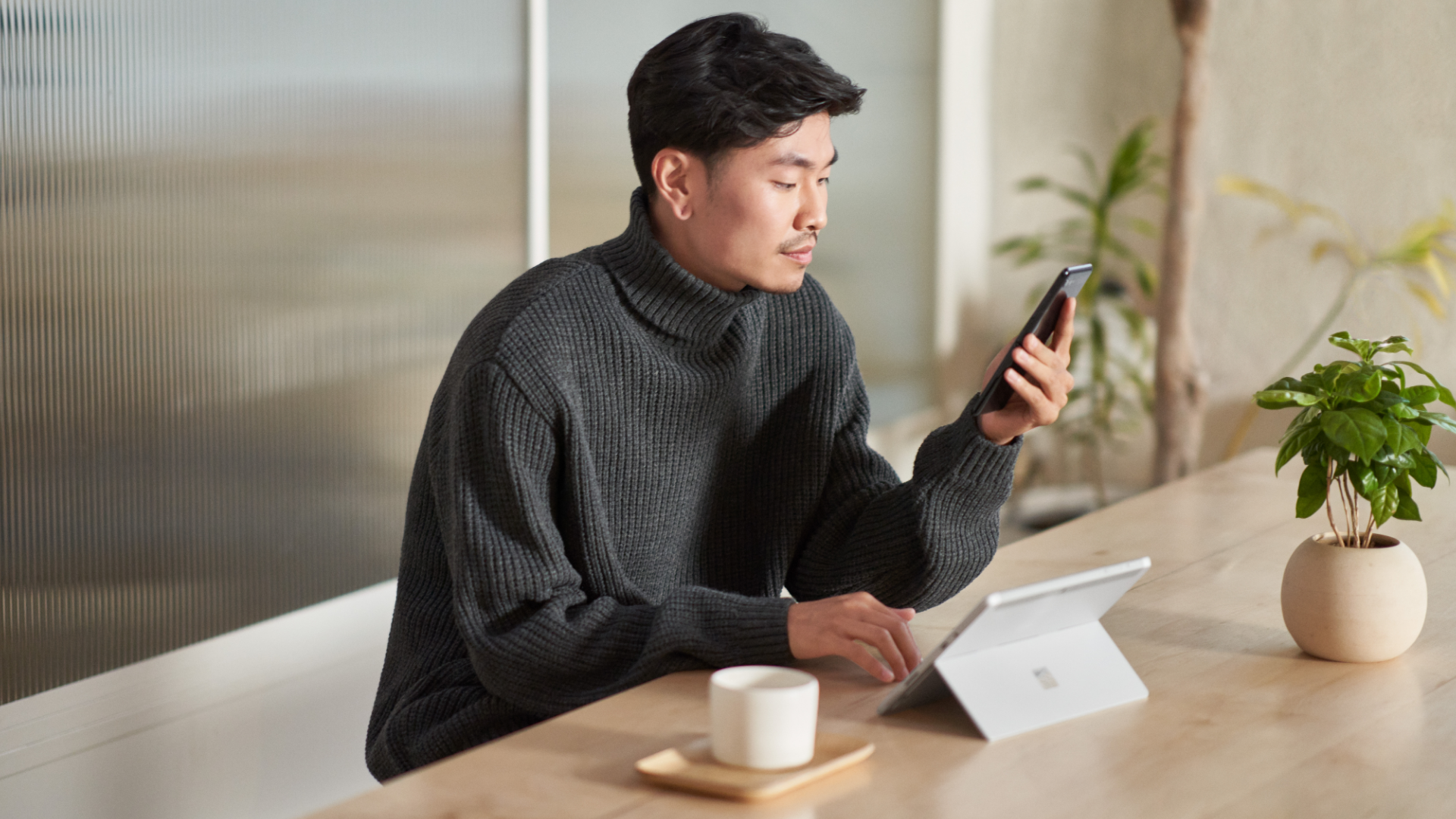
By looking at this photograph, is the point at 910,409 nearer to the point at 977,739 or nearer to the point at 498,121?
the point at 498,121

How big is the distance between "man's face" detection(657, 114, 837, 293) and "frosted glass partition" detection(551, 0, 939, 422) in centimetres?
126

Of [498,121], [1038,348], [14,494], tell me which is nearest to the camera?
[1038,348]

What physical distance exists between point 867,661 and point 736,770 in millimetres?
255

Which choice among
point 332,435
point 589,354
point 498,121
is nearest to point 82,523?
point 332,435

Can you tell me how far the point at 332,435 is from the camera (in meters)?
2.22

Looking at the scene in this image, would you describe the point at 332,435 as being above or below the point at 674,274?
below

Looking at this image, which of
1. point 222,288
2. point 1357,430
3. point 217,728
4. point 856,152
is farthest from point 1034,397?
point 856,152

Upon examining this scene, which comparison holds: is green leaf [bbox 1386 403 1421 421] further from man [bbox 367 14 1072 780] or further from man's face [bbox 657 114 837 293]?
man's face [bbox 657 114 837 293]

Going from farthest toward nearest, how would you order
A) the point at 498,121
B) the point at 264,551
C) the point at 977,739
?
the point at 498,121, the point at 264,551, the point at 977,739

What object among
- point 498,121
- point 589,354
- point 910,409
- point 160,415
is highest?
point 498,121

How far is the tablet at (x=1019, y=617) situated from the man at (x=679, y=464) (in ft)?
0.30

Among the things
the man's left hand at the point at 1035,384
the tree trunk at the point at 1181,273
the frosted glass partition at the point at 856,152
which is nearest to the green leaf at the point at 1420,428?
the man's left hand at the point at 1035,384

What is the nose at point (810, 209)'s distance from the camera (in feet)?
4.75

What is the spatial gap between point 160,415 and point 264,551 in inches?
11.6
